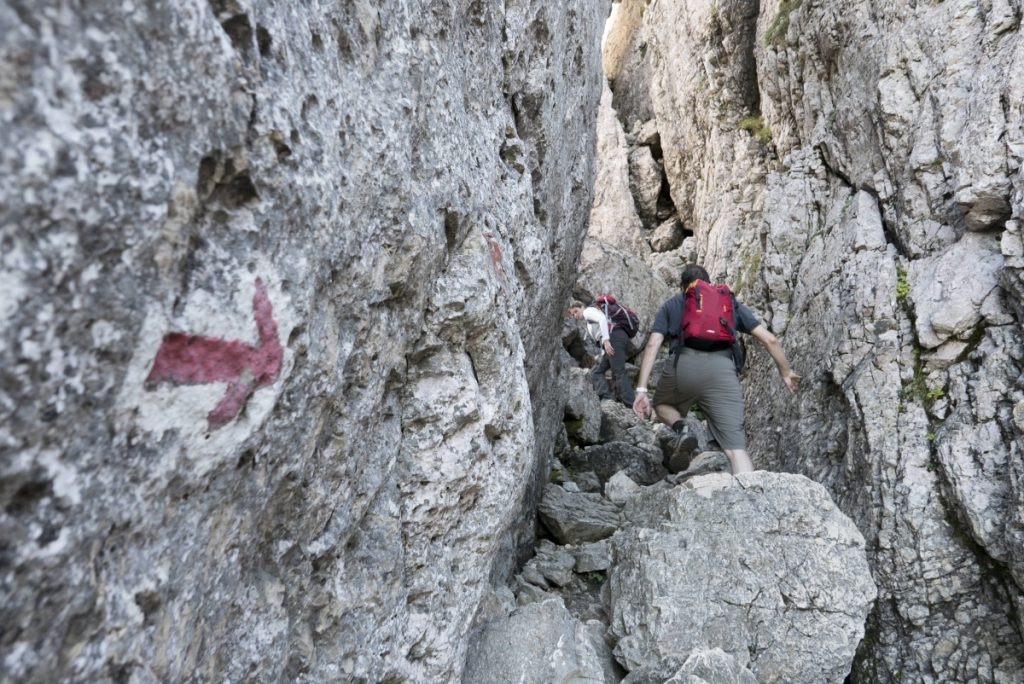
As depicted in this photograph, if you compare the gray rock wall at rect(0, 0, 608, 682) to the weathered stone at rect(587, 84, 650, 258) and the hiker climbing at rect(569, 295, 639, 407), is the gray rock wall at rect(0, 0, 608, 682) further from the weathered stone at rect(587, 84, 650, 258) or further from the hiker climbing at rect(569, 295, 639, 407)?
the weathered stone at rect(587, 84, 650, 258)

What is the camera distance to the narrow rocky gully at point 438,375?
69.2 inches

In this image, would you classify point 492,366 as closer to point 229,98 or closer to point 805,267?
point 229,98

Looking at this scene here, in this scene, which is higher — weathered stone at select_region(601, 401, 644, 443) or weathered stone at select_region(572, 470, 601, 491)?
weathered stone at select_region(601, 401, 644, 443)

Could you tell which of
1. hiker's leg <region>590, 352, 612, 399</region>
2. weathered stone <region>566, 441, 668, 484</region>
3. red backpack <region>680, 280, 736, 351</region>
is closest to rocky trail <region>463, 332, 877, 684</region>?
red backpack <region>680, 280, 736, 351</region>

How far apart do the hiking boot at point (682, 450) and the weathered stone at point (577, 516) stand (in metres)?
1.63

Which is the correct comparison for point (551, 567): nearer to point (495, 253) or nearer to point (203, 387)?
point (495, 253)

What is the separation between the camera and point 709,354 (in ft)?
25.6

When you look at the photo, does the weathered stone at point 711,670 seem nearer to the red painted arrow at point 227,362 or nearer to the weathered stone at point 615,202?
the red painted arrow at point 227,362

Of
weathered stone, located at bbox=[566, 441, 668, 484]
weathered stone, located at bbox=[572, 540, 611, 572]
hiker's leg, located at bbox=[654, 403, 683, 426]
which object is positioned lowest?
weathered stone, located at bbox=[572, 540, 611, 572]

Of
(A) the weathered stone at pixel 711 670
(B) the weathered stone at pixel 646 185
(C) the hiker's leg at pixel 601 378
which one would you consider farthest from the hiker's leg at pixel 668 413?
(B) the weathered stone at pixel 646 185

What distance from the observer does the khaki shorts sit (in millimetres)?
7633

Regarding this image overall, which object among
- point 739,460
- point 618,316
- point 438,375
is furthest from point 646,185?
point 438,375

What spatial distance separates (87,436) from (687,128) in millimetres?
21461

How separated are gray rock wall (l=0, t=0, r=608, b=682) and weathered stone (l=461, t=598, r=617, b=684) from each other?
52 centimetres
